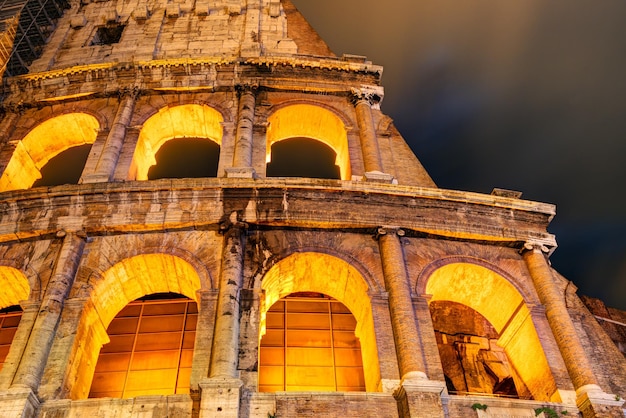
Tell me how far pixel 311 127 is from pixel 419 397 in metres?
8.34

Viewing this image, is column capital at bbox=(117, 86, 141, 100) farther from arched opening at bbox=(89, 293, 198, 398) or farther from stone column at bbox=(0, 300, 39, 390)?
stone column at bbox=(0, 300, 39, 390)

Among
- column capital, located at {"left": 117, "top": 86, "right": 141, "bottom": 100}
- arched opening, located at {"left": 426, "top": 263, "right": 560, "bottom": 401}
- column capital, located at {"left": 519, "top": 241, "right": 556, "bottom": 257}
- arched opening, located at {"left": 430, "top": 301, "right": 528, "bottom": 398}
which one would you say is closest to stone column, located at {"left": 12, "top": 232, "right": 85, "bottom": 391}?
column capital, located at {"left": 117, "top": 86, "right": 141, "bottom": 100}

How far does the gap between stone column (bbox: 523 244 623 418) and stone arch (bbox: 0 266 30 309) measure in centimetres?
1008

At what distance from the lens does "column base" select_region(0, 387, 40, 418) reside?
28.9ft

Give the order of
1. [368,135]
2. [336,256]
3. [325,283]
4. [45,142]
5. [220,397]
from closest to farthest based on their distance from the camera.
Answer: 1. [220,397]
2. [336,256]
3. [325,283]
4. [368,135]
5. [45,142]

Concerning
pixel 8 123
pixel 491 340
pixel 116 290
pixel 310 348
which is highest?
pixel 8 123

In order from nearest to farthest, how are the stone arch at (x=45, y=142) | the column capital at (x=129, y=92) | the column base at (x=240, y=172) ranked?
the column base at (x=240, y=172), the stone arch at (x=45, y=142), the column capital at (x=129, y=92)

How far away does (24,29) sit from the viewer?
18.0 metres

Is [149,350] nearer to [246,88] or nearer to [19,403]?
[19,403]

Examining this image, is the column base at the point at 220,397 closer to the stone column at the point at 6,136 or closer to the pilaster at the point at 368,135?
the pilaster at the point at 368,135

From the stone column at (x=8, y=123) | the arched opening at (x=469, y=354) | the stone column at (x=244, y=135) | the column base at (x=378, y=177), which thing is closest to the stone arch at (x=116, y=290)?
the stone column at (x=244, y=135)

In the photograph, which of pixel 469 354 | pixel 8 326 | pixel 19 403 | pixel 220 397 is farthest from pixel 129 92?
pixel 469 354

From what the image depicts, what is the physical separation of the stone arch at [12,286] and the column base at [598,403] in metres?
10.3

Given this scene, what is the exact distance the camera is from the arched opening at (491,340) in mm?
11156
